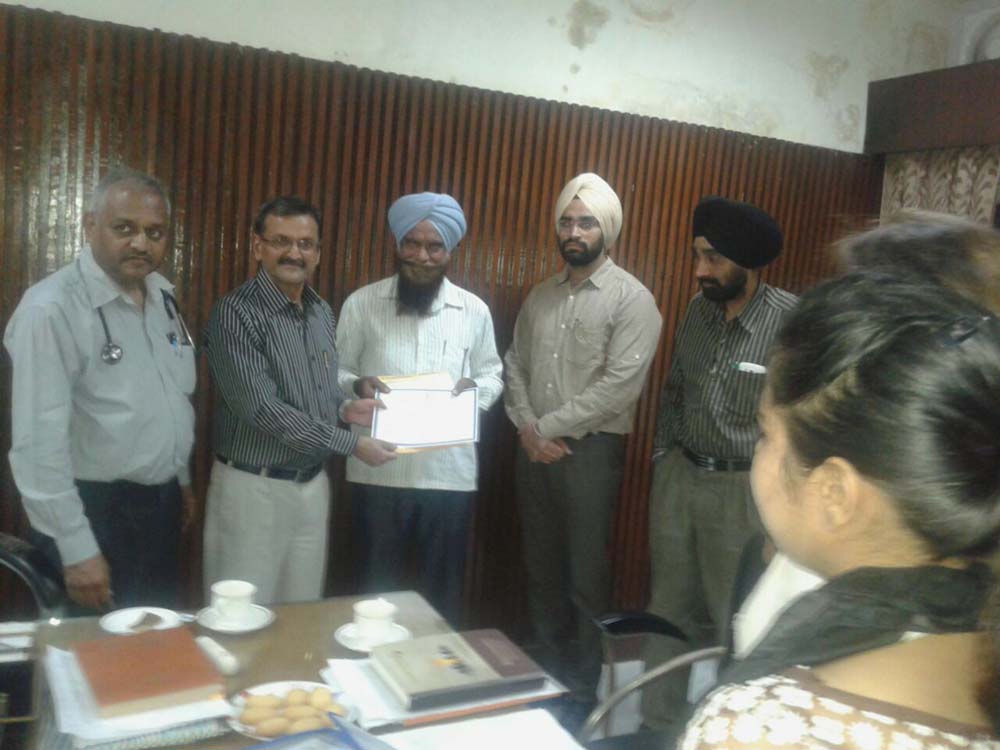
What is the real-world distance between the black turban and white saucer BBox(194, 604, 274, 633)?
209cm

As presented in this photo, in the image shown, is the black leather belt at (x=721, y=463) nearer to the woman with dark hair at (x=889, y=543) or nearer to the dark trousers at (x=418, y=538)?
the dark trousers at (x=418, y=538)

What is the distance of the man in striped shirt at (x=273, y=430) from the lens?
2.68m

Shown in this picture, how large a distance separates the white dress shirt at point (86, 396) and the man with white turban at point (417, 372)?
77 centimetres

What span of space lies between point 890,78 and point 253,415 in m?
3.98

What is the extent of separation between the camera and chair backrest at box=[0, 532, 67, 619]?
1.92m

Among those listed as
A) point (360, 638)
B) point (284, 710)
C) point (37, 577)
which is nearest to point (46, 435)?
point (37, 577)

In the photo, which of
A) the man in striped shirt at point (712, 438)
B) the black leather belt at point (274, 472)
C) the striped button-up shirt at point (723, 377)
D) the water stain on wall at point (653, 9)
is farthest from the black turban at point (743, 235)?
the black leather belt at point (274, 472)

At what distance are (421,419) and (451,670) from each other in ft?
5.24

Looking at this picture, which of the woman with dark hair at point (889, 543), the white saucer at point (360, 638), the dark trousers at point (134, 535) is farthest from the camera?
the dark trousers at point (134, 535)

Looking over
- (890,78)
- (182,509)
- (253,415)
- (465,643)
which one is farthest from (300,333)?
(890,78)

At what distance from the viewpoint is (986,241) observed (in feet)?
5.45

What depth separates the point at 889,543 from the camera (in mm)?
832

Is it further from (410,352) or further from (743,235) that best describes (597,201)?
(410,352)

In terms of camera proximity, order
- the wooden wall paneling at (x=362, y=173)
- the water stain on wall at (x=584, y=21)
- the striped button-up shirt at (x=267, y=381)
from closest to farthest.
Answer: the striped button-up shirt at (x=267, y=381) < the wooden wall paneling at (x=362, y=173) < the water stain on wall at (x=584, y=21)
